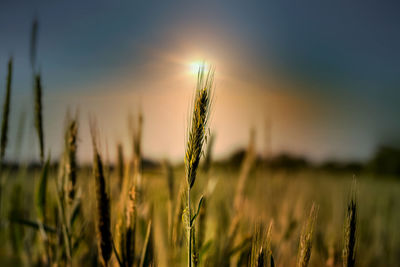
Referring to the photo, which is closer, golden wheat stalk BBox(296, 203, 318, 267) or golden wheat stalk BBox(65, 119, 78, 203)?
golden wheat stalk BBox(296, 203, 318, 267)

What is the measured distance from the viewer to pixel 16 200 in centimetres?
85

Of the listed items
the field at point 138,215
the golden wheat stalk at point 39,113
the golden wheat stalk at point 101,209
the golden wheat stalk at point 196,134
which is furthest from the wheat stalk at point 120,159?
the golden wheat stalk at point 196,134

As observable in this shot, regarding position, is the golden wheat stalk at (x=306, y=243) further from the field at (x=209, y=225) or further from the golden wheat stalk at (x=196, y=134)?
the golden wheat stalk at (x=196, y=134)

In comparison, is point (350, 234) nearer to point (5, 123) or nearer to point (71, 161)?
point (71, 161)

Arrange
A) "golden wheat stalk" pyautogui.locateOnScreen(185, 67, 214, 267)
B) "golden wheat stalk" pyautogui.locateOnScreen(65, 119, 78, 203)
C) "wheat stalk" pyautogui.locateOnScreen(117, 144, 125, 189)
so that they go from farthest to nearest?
"wheat stalk" pyautogui.locateOnScreen(117, 144, 125, 189) → "golden wheat stalk" pyautogui.locateOnScreen(65, 119, 78, 203) → "golden wheat stalk" pyautogui.locateOnScreen(185, 67, 214, 267)

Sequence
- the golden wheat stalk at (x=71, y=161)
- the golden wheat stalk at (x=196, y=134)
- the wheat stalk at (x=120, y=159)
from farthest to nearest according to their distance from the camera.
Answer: the wheat stalk at (x=120, y=159), the golden wheat stalk at (x=71, y=161), the golden wheat stalk at (x=196, y=134)

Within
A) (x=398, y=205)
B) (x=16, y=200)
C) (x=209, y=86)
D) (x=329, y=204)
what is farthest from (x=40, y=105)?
(x=398, y=205)

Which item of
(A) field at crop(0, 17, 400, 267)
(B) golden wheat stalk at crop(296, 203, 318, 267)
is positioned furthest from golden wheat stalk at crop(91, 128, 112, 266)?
(B) golden wheat stalk at crop(296, 203, 318, 267)

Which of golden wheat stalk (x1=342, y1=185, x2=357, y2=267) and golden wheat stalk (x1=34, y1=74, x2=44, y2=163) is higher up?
golden wheat stalk (x1=34, y1=74, x2=44, y2=163)

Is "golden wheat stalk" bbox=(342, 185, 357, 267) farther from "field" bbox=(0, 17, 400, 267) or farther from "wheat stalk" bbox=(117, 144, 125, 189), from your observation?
"wheat stalk" bbox=(117, 144, 125, 189)

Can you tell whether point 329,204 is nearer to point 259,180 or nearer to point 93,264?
point 259,180

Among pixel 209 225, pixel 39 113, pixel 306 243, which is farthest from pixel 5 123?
pixel 209 225

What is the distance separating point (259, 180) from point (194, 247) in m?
0.77

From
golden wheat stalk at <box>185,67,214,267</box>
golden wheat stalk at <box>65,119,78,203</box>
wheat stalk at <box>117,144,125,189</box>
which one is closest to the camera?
golden wheat stalk at <box>185,67,214,267</box>
